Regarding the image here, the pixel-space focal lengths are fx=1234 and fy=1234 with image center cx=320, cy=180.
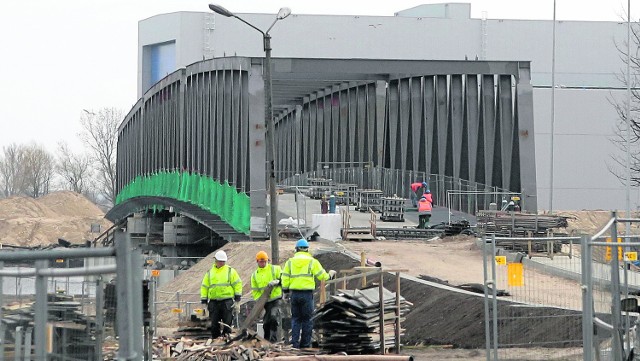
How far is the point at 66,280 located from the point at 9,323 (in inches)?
16.7

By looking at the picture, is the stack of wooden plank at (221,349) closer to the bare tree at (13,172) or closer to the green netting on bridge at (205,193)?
the green netting on bridge at (205,193)

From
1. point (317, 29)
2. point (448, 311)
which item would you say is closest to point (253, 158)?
point (448, 311)

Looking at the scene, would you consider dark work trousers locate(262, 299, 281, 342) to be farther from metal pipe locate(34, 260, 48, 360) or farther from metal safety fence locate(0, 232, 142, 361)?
metal pipe locate(34, 260, 48, 360)

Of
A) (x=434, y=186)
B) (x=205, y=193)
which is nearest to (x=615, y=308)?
(x=434, y=186)

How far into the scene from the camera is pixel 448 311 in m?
23.9

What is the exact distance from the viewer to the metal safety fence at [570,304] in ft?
40.8

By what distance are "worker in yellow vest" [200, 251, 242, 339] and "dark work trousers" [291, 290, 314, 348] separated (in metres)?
1.26

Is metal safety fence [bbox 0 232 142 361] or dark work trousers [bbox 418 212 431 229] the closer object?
metal safety fence [bbox 0 232 142 361]

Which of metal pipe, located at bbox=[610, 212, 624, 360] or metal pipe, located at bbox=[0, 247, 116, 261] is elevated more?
metal pipe, located at bbox=[0, 247, 116, 261]

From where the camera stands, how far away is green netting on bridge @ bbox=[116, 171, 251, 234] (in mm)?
48562

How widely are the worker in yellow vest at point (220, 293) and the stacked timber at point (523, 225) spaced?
59.7 ft

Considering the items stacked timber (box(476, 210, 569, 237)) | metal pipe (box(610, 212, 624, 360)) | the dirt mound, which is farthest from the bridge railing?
the dirt mound

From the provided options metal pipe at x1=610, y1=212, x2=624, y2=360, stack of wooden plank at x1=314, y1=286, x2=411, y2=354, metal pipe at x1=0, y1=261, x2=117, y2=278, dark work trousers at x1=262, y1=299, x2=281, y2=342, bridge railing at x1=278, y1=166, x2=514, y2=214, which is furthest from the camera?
bridge railing at x1=278, y1=166, x2=514, y2=214

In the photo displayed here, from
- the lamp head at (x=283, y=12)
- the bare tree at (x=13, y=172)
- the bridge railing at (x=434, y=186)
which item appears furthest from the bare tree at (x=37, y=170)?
the lamp head at (x=283, y=12)
